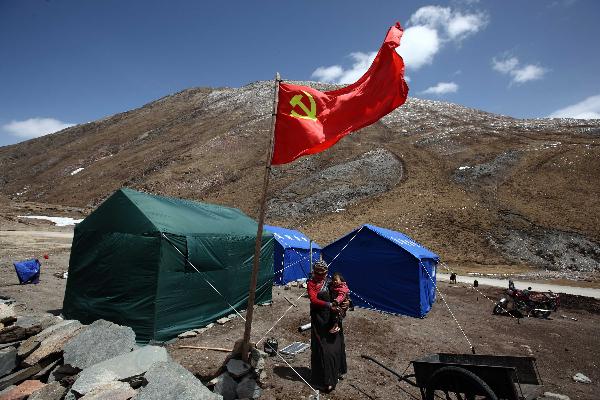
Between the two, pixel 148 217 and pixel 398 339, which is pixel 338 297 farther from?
pixel 148 217

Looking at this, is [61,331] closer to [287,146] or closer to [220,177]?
[287,146]

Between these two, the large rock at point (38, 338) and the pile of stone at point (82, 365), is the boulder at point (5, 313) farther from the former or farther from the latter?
the large rock at point (38, 338)

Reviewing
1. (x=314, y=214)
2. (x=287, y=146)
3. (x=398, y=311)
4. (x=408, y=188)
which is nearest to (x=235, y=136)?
(x=314, y=214)

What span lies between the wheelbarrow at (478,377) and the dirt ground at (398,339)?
2.06 meters

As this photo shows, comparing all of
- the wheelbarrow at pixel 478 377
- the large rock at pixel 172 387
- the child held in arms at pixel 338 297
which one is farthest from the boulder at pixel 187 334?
the wheelbarrow at pixel 478 377

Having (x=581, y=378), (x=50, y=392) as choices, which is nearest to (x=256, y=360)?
(x=50, y=392)

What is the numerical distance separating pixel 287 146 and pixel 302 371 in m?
4.71

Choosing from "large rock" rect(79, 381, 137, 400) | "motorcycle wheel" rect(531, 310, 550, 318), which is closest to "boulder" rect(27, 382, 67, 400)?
"large rock" rect(79, 381, 137, 400)

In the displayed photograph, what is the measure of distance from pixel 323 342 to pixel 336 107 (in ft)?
14.7

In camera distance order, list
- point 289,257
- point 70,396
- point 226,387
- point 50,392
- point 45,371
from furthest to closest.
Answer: point 289,257, point 45,371, point 226,387, point 50,392, point 70,396

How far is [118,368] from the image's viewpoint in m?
6.15

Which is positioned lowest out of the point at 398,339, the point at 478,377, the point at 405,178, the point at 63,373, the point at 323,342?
the point at 398,339

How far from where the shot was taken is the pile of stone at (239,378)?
6246 millimetres

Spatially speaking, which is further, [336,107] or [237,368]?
[336,107]
